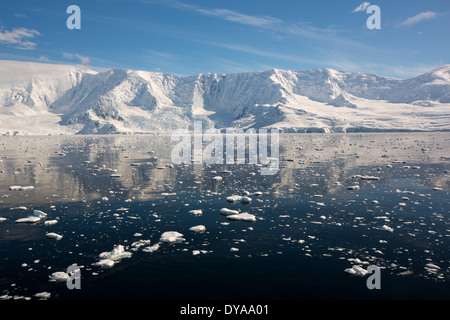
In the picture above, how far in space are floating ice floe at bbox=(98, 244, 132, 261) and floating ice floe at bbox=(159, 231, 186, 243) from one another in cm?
140

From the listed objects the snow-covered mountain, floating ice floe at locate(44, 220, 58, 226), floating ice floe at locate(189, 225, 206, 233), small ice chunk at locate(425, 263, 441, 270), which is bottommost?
small ice chunk at locate(425, 263, 441, 270)

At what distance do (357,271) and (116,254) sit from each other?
739 centimetres

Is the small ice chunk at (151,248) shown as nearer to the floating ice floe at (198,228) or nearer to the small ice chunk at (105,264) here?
the small ice chunk at (105,264)

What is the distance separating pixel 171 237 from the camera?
11.0 meters

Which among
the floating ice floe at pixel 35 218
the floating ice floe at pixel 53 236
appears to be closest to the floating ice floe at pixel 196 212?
the floating ice floe at pixel 53 236

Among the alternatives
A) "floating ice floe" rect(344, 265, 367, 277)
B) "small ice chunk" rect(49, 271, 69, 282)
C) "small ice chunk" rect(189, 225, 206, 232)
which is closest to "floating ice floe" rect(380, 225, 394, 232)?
"floating ice floe" rect(344, 265, 367, 277)

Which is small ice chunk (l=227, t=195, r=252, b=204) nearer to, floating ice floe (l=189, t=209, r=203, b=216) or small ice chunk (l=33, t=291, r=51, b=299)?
floating ice floe (l=189, t=209, r=203, b=216)

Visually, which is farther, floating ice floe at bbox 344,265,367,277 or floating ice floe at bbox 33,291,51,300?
floating ice floe at bbox 344,265,367,277

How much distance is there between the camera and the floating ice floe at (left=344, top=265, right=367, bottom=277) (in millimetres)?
8484

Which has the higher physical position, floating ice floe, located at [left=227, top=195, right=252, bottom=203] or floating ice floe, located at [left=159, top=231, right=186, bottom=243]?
floating ice floe, located at [left=227, top=195, right=252, bottom=203]

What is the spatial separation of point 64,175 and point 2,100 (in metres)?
220

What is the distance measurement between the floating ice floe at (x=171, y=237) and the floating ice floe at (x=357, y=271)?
5626 millimetres
